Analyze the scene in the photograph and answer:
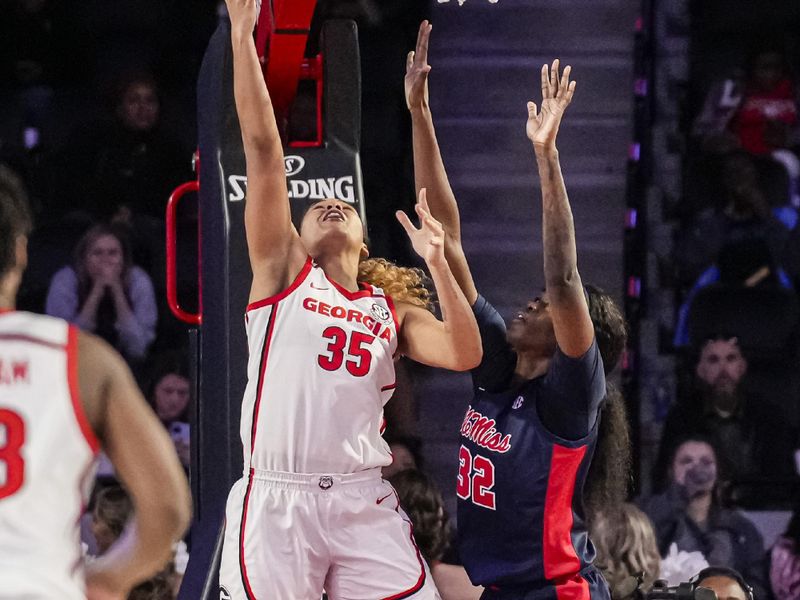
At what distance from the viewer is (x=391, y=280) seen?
441 cm

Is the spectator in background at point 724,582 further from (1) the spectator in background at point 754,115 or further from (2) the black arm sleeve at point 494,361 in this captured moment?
(1) the spectator in background at point 754,115

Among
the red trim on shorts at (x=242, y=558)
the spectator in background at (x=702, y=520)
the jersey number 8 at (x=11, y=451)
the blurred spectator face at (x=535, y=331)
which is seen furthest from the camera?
the spectator in background at (x=702, y=520)

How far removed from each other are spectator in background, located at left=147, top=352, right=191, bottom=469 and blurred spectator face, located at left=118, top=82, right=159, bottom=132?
1390 mm

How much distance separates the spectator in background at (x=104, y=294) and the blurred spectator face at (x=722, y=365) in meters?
3.11

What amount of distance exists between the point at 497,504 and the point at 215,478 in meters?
1.22

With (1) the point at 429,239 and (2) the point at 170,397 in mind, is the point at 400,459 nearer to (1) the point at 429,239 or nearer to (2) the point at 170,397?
(2) the point at 170,397

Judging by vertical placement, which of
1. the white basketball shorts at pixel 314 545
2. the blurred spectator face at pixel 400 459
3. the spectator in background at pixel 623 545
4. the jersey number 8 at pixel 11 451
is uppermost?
the jersey number 8 at pixel 11 451

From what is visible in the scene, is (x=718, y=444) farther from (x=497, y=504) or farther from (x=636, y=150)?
(x=497, y=504)

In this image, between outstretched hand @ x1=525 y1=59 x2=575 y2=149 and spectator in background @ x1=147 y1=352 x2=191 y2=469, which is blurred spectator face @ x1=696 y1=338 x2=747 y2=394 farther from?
outstretched hand @ x1=525 y1=59 x2=575 y2=149

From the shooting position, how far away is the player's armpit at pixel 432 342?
3846 millimetres

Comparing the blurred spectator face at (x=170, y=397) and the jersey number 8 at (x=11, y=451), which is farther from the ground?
the blurred spectator face at (x=170, y=397)

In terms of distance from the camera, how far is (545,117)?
397 cm

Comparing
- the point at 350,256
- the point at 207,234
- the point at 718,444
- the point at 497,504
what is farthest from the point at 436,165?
the point at 718,444

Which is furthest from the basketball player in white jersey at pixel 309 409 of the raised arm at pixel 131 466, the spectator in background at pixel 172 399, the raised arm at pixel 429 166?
the spectator in background at pixel 172 399
